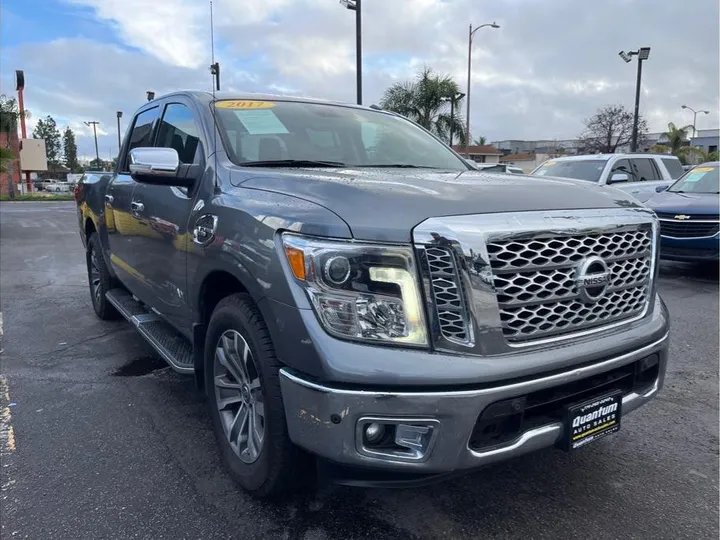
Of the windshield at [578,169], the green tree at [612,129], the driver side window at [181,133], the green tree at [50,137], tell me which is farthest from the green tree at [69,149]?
the driver side window at [181,133]

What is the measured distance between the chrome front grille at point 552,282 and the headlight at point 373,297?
1.04 ft

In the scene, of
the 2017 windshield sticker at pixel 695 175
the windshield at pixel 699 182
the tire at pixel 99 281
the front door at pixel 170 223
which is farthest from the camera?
the 2017 windshield sticker at pixel 695 175

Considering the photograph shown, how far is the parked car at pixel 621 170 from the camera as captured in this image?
10.9 metres

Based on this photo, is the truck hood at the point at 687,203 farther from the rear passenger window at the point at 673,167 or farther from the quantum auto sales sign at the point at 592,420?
the quantum auto sales sign at the point at 592,420

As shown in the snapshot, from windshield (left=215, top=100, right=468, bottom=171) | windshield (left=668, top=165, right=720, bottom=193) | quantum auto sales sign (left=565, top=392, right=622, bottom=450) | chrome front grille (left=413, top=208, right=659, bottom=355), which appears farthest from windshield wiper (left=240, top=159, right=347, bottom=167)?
windshield (left=668, top=165, right=720, bottom=193)

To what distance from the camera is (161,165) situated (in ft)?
9.99

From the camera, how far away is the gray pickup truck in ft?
6.76

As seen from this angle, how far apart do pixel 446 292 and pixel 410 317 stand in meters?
0.15

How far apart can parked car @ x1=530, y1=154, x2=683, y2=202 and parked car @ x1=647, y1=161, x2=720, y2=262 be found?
6.33 ft

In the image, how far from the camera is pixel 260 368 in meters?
2.33

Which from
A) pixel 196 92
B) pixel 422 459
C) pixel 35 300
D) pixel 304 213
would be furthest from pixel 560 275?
pixel 35 300

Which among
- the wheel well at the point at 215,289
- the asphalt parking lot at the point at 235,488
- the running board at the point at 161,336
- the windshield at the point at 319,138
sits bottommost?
the asphalt parking lot at the point at 235,488

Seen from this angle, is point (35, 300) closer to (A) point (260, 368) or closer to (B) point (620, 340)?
(A) point (260, 368)

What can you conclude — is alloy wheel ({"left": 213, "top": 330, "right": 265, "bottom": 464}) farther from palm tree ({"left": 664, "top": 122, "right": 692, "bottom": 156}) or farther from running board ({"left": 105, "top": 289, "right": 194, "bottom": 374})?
palm tree ({"left": 664, "top": 122, "right": 692, "bottom": 156})
